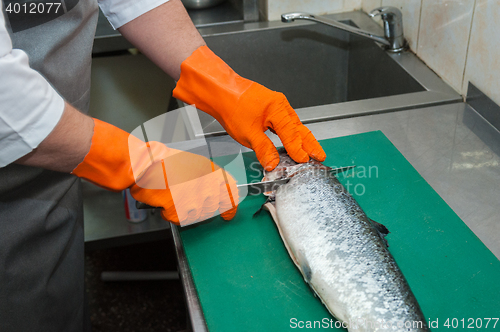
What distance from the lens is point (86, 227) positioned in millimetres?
2191

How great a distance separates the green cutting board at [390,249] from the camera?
0.91 metres

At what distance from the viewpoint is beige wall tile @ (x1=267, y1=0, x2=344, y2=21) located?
2.01m

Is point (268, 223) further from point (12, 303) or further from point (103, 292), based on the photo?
point (103, 292)

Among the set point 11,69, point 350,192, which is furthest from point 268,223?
point 11,69

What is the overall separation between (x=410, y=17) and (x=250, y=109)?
0.94m

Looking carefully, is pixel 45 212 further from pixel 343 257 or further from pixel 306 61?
pixel 306 61

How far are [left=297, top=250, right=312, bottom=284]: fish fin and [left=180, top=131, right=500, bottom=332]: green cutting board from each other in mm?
29

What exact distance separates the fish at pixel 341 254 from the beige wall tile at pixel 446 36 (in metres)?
0.71

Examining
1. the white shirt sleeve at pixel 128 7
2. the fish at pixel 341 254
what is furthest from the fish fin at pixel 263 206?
the white shirt sleeve at pixel 128 7

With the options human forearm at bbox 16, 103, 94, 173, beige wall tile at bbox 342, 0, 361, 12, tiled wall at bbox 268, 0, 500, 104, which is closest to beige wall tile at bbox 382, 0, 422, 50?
tiled wall at bbox 268, 0, 500, 104

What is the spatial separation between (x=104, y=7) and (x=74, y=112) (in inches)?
19.7

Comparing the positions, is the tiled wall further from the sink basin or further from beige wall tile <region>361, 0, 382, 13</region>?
the sink basin

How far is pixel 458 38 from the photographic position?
1.46m

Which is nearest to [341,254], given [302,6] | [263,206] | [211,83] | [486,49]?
[263,206]
